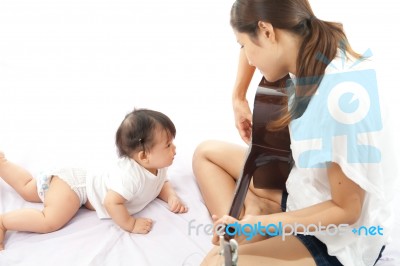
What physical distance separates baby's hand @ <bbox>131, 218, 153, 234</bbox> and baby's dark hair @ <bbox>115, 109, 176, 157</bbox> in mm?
179

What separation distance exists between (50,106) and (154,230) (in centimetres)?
72

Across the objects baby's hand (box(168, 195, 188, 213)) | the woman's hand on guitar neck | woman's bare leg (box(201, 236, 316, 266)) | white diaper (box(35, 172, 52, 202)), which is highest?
the woman's hand on guitar neck

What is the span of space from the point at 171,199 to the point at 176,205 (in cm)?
2

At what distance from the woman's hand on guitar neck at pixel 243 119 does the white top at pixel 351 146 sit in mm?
321

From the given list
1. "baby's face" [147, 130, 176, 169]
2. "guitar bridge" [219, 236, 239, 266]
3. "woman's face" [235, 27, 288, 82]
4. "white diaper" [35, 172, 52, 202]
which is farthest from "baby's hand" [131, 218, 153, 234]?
"woman's face" [235, 27, 288, 82]

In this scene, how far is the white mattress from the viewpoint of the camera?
1.06 m

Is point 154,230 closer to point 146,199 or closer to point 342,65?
point 146,199

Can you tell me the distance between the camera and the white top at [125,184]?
1112 mm

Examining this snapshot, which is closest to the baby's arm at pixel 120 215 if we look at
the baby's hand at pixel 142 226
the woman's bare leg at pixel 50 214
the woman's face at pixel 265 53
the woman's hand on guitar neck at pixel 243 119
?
the baby's hand at pixel 142 226

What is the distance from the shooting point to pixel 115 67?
1.86 metres

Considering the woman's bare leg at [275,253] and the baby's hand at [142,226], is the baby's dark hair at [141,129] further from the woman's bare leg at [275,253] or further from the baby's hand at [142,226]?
the woman's bare leg at [275,253]

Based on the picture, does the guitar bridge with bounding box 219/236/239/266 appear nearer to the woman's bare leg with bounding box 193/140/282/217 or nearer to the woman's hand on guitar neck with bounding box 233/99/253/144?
the woman's bare leg with bounding box 193/140/282/217

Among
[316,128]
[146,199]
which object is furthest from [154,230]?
[316,128]

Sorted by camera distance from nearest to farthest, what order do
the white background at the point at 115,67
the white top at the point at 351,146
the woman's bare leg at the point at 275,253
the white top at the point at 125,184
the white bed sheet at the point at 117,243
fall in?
1. the white top at the point at 351,146
2. the woman's bare leg at the point at 275,253
3. the white bed sheet at the point at 117,243
4. the white top at the point at 125,184
5. the white background at the point at 115,67
